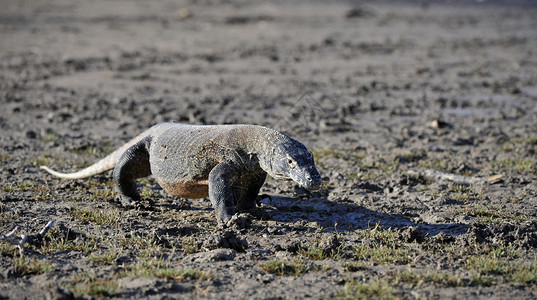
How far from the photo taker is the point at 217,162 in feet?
21.1

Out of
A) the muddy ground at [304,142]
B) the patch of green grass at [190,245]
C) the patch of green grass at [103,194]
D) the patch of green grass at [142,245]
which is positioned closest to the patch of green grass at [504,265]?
the muddy ground at [304,142]

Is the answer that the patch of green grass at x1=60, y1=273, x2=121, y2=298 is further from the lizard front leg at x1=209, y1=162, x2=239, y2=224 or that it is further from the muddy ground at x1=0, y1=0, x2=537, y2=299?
the lizard front leg at x1=209, y1=162, x2=239, y2=224

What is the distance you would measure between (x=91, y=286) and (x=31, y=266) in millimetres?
654

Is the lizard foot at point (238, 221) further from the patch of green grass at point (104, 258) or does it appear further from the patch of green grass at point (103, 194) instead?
the patch of green grass at point (103, 194)

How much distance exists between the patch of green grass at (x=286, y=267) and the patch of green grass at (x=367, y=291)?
1.51 feet

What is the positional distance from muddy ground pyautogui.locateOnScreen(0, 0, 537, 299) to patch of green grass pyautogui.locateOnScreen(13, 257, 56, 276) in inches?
0.7

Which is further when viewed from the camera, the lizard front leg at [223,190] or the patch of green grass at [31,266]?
the lizard front leg at [223,190]

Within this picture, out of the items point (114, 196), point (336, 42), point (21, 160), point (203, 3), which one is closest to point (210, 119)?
point (21, 160)

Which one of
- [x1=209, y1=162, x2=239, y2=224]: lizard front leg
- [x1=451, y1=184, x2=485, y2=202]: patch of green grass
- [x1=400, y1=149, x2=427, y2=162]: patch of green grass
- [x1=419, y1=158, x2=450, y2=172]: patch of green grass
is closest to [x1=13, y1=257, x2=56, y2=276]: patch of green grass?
[x1=209, y1=162, x2=239, y2=224]: lizard front leg

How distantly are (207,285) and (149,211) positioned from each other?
7.11 ft

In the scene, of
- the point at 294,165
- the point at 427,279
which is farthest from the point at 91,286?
the point at 427,279

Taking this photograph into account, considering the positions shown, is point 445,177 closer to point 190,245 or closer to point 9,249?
point 190,245

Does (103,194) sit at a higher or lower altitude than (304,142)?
higher

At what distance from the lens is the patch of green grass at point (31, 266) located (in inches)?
203
